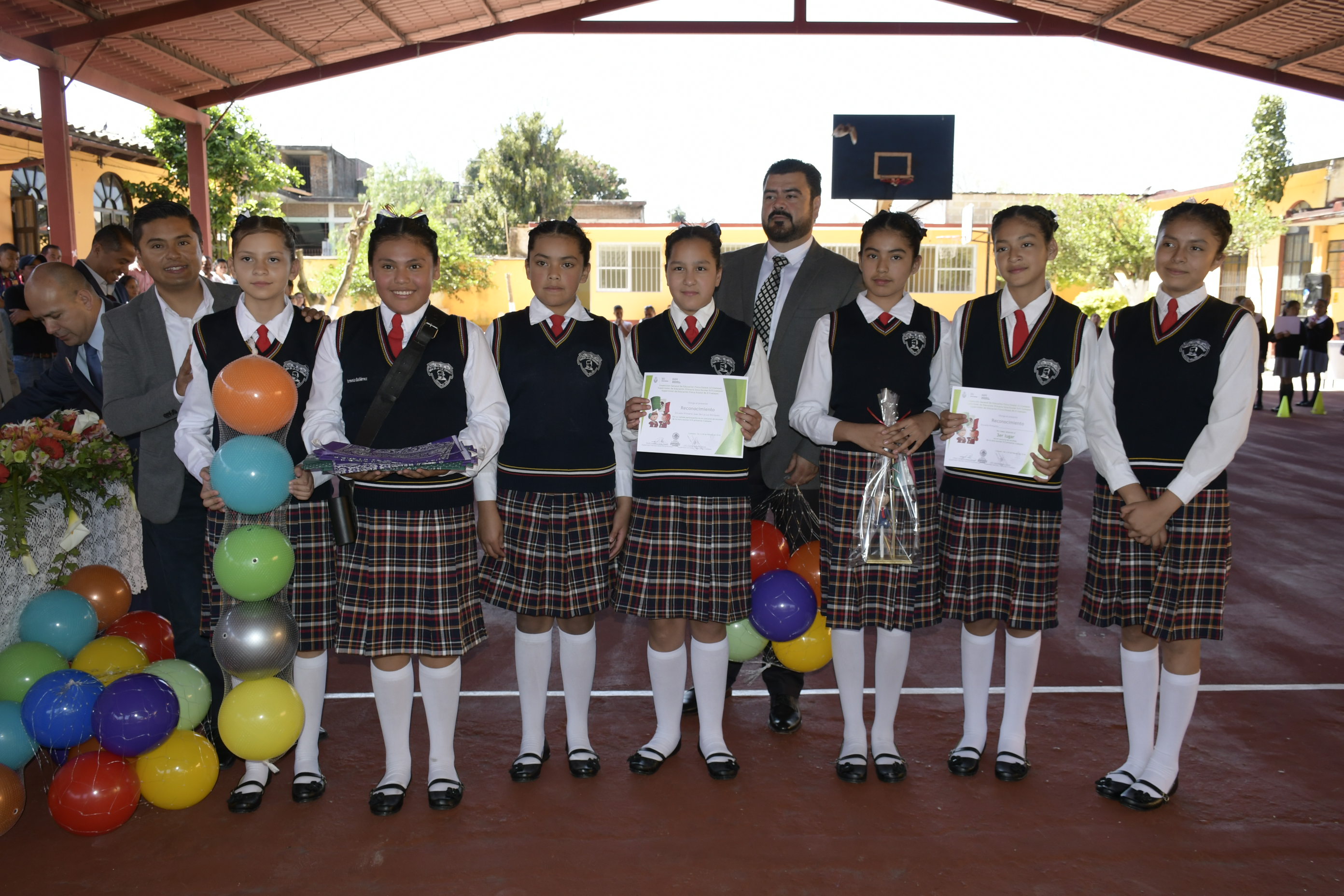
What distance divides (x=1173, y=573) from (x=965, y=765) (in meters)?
0.92

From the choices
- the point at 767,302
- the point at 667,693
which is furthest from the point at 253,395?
the point at 767,302

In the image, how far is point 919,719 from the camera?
12.2 feet

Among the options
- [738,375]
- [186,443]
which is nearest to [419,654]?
[186,443]

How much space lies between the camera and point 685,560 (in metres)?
3.18

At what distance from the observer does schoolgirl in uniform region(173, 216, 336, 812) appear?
9.88 feet

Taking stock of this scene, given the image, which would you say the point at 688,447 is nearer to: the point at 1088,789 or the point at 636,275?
the point at 1088,789

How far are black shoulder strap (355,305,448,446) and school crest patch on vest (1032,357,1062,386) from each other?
190cm

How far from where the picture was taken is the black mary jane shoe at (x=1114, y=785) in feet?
10.1

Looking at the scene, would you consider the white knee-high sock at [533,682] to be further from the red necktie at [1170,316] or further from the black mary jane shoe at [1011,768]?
the red necktie at [1170,316]

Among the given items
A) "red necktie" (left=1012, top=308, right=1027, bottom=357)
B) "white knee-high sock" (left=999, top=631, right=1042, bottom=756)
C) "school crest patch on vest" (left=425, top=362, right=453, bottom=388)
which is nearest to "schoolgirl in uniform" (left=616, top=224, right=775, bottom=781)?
"school crest patch on vest" (left=425, top=362, right=453, bottom=388)

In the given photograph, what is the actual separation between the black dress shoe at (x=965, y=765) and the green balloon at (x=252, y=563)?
226 centimetres

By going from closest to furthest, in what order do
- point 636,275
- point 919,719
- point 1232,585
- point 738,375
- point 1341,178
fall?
point 738,375
point 919,719
point 1232,585
point 1341,178
point 636,275

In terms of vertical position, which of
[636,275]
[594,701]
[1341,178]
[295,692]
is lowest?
[594,701]

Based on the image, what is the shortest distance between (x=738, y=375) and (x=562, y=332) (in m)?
0.60
